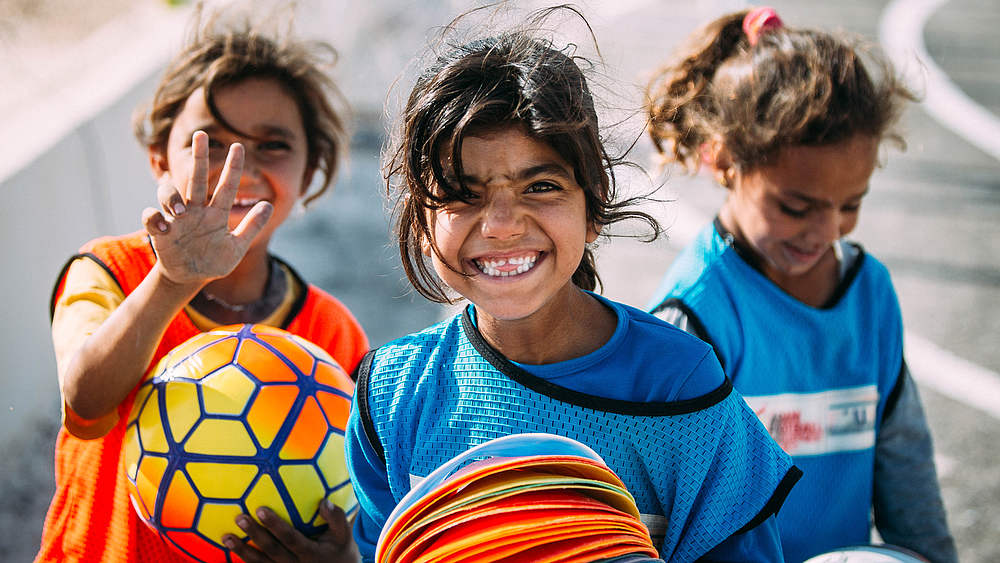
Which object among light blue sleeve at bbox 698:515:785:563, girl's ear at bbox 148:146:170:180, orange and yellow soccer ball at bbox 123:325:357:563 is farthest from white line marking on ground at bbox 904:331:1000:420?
girl's ear at bbox 148:146:170:180

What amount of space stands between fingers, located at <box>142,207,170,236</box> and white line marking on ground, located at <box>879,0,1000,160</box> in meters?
6.63

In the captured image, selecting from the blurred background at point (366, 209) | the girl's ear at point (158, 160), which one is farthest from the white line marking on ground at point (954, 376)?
the girl's ear at point (158, 160)

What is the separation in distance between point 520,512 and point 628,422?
326mm

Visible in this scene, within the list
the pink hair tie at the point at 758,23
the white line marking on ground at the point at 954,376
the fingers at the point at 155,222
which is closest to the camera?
the fingers at the point at 155,222

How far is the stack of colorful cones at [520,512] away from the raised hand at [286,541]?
0.61 metres

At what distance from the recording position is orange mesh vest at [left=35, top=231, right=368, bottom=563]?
226 centimetres

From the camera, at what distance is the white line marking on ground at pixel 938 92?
9.16 m

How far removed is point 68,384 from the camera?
218 cm

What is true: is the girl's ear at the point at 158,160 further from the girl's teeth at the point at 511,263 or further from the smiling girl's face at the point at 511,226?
the girl's teeth at the point at 511,263

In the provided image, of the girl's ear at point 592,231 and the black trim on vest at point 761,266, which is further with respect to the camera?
the black trim on vest at point 761,266

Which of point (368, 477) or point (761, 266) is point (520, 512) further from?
point (761, 266)

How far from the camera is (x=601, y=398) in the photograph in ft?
5.68

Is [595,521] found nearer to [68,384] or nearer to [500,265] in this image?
[500,265]

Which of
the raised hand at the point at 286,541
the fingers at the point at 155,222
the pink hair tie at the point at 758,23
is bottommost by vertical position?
the raised hand at the point at 286,541
